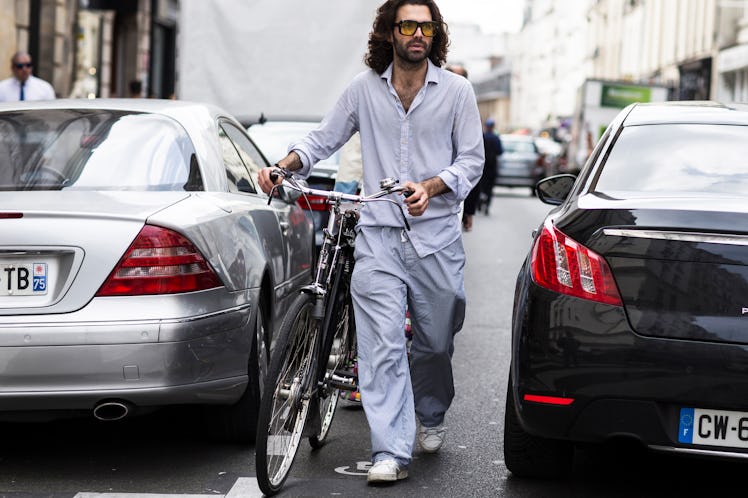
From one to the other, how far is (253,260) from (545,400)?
63.7 inches

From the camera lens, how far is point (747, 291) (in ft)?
14.6

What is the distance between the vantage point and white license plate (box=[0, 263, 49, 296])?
4.95 m

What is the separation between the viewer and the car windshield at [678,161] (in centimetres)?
497

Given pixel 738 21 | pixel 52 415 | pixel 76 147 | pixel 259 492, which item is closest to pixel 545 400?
pixel 259 492

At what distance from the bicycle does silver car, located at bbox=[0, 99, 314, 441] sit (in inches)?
12.7

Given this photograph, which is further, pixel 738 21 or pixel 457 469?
pixel 738 21

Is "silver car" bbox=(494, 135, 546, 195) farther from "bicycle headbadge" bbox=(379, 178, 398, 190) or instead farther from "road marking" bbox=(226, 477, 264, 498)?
"bicycle headbadge" bbox=(379, 178, 398, 190)

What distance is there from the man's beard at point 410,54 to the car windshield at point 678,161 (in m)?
0.80

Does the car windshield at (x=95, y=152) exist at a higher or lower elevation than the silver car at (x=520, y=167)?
lower

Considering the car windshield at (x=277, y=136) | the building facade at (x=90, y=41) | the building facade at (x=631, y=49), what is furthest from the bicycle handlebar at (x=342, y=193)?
the building facade at (x=631, y=49)

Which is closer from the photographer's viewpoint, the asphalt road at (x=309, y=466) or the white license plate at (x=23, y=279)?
the white license plate at (x=23, y=279)

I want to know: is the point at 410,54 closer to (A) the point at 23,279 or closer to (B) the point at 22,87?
(A) the point at 23,279

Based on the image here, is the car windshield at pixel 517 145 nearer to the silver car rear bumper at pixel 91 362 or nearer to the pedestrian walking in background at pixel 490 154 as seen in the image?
the pedestrian walking in background at pixel 490 154

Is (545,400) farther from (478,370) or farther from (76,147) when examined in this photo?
(478,370)
